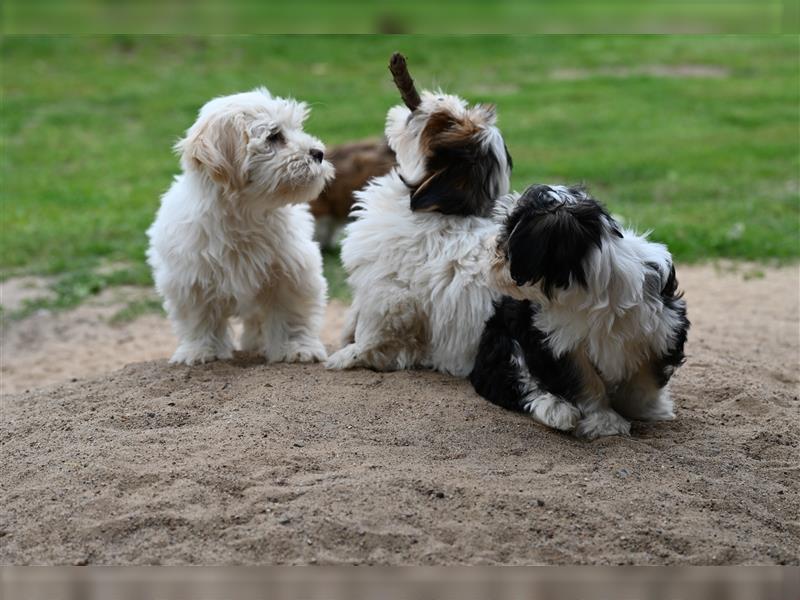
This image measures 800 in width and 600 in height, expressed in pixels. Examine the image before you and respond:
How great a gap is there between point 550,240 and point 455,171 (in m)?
1.39

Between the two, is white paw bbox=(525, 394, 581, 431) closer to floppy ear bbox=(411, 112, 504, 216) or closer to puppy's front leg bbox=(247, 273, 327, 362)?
floppy ear bbox=(411, 112, 504, 216)

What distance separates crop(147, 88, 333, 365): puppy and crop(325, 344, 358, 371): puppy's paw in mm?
287

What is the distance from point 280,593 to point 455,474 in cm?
143

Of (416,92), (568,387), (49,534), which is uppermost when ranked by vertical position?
(416,92)

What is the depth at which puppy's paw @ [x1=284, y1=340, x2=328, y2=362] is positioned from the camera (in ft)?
22.6

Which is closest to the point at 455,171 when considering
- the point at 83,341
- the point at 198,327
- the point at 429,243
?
the point at 429,243

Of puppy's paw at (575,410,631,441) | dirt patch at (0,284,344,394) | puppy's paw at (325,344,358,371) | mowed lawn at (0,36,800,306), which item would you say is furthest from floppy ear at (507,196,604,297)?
mowed lawn at (0,36,800,306)

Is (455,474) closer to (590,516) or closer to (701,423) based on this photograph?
(590,516)

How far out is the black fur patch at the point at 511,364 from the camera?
17.9 feet

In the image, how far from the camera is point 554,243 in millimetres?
5023

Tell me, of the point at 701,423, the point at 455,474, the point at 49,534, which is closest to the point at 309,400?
the point at 455,474

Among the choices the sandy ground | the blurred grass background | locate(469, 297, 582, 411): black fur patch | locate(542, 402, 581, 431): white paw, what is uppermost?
the blurred grass background

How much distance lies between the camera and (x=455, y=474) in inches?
191

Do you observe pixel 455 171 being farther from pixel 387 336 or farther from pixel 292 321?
pixel 292 321
